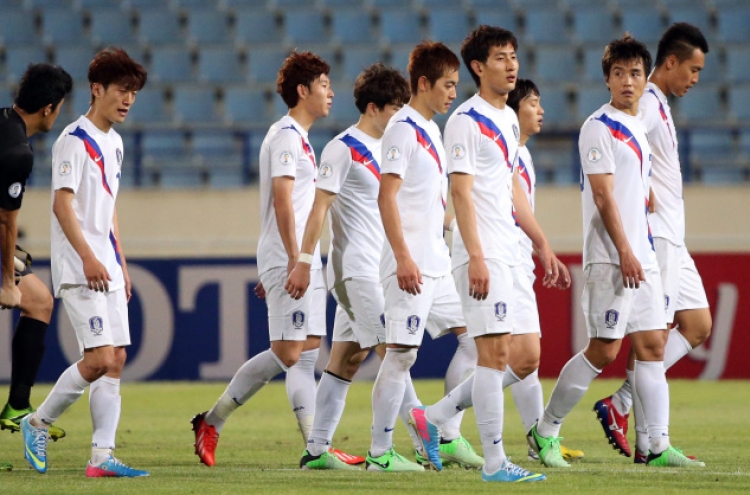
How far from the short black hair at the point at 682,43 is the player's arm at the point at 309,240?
216 centimetres

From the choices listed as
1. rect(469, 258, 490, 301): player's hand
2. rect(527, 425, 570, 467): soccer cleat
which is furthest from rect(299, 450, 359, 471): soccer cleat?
rect(469, 258, 490, 301): player's hand

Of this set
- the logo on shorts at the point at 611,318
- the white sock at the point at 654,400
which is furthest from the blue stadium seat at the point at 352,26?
the white sock at the point at 654,400

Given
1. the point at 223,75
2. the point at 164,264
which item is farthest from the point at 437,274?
the point at 223,75

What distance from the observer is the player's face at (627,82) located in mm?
6422

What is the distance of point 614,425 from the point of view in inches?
274

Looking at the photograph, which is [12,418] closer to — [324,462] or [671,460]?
[324,462]

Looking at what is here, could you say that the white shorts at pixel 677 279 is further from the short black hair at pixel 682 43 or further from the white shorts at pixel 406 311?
the white shorts at pixel 406 311

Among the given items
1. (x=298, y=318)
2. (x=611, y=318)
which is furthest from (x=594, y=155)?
(x=298, y=318)

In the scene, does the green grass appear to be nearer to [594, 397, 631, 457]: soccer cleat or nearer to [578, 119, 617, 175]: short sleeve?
[594, 397, 631, 457]: soccer cleat

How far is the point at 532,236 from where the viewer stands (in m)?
6.57

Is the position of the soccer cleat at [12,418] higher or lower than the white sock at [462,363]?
lower

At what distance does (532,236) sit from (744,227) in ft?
26.2

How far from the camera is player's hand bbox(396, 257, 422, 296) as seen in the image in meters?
5.80

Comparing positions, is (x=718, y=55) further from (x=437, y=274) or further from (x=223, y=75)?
(x=437, y=274)
